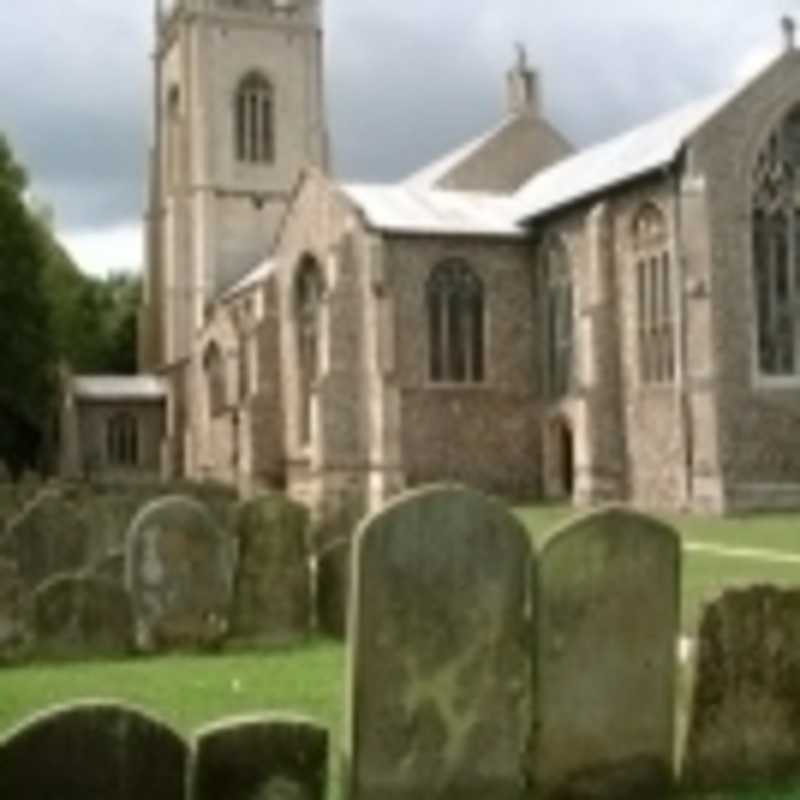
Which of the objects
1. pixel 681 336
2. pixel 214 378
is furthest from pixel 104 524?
pixel 214 378

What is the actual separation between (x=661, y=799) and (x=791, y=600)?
1262 mm

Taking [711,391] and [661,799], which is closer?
[661,799]

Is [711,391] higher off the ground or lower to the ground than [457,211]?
lower

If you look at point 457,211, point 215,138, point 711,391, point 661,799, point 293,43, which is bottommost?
point 661,799

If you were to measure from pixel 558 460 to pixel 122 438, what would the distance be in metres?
24.7

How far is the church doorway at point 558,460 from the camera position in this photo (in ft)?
113

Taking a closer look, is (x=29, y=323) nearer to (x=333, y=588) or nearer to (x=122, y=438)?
(x=122, y=438)

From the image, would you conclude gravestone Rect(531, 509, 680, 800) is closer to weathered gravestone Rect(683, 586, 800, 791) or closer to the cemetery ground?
weathered gravestone Rect(683, 586, 800, 791)

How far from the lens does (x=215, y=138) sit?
54.8 meters

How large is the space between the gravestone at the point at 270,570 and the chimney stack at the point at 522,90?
1398 inches

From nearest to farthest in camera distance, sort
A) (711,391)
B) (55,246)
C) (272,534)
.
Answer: (272,534) → (711,391) → (55,246)

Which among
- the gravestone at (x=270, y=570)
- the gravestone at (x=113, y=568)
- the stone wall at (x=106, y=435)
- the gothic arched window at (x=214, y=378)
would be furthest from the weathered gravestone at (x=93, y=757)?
the stone wall at (x=106, y=435)

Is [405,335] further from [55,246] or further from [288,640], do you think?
[55,246]

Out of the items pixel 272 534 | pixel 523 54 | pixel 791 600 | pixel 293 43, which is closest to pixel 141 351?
pixel 293 43
